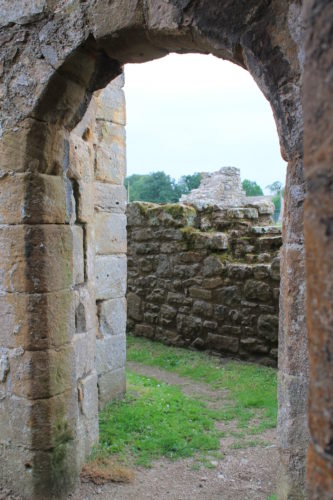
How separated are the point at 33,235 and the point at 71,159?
684 millimetres

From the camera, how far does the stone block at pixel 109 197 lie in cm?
418

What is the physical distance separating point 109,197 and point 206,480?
8.39ft

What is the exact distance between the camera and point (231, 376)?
5199 mm

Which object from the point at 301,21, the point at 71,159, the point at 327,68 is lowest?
the point at 327,68

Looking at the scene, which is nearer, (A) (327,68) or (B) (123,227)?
(A) (327,68)

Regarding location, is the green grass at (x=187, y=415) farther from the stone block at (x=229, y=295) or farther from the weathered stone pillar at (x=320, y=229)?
the weathered stone pillar at (x=320, y=229)

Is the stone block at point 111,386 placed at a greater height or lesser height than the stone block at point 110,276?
lesser

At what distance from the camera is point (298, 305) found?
1.96 metres

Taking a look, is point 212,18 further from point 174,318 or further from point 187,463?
point 174,318

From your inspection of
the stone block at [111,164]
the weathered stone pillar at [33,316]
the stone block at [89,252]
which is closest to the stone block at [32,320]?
the weathered stone pillar at [33,316]

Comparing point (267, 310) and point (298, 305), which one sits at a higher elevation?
point (298, 305)

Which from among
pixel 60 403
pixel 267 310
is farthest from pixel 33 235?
pixel 267 310

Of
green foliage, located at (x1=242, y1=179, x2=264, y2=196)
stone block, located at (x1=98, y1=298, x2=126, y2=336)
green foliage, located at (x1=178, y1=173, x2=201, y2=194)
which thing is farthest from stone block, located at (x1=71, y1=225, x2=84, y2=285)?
green foliage, located at (x1=242, y1=179, x2=264, y2=196)

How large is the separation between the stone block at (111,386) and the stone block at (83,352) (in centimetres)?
70
